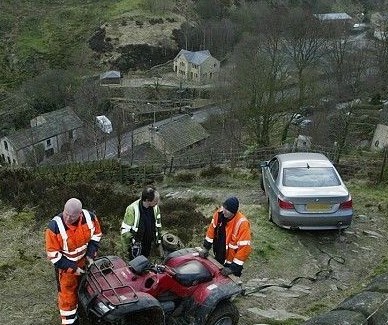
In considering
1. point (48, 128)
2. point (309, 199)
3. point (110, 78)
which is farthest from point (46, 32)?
point (309, 199)

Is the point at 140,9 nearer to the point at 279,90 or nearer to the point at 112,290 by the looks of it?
the point at 279,90

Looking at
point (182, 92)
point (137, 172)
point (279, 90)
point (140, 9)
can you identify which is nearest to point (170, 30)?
point (140, 9)

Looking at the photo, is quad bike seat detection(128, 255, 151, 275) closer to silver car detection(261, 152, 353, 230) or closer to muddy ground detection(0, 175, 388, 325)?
muddy ground detection(0, 175, 388, 325)

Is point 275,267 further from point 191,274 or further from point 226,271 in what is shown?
point 191,274

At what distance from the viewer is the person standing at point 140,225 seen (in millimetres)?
6938

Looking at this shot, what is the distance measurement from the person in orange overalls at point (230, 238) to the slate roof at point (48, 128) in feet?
143

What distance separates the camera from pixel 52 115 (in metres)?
52.6

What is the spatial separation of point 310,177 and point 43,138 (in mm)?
43473

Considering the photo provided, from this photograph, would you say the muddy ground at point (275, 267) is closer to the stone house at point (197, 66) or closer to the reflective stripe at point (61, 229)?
the reflective stripe at point (61, 229)

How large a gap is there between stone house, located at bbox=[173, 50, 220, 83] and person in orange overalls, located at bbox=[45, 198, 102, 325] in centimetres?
5906

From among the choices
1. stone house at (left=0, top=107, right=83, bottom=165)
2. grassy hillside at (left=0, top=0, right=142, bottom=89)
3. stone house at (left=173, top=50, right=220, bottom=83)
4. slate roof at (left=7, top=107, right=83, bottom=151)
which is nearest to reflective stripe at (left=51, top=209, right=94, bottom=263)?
stone house at (left=0, top=107, right=83, bottom=165)

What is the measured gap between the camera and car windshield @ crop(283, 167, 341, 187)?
10.1 metres

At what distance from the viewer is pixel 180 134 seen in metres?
48.2

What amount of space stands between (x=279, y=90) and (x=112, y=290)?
30.9 m
